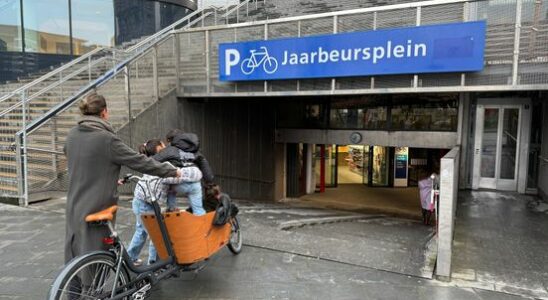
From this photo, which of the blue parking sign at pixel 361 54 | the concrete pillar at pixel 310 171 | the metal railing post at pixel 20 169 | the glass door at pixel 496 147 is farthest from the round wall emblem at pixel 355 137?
the metal railing post at pixel 20 169

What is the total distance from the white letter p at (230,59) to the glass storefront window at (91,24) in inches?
329

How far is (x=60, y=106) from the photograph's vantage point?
7223 millimetres

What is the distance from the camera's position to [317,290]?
12.5 ft

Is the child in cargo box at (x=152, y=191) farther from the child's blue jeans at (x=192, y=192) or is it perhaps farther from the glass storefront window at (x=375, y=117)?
the glass storefront window at (x=375, y=117)

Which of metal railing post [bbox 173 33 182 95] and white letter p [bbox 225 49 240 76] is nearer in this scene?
white letter p [bbox 225 49 240 76]

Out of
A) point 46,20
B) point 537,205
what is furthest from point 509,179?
point 46,20

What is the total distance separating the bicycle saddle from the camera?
285 centimetres

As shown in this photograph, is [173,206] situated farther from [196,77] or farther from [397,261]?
[196,77]

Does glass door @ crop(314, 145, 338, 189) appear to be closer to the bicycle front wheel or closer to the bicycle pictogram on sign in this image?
the bicycle pictogram on sign

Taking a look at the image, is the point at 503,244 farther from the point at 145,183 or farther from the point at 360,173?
the point at 360,173

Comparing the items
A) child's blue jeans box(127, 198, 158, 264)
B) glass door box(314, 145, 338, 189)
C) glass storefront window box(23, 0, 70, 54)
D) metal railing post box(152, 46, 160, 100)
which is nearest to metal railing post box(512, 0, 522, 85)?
child's blue jeans box(127, 198, 158, 264)

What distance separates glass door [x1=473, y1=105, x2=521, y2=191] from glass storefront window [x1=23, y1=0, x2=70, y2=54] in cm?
1378

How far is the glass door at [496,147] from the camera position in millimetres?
10008

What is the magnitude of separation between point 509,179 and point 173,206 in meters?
9.03
